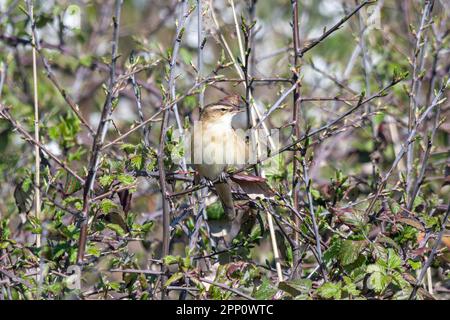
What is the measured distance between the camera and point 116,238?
3240 mm

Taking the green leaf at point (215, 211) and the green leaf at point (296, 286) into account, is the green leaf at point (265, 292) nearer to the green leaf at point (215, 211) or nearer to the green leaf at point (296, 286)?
the green leaf at point (296, 286)

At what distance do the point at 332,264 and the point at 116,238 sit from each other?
0.94m

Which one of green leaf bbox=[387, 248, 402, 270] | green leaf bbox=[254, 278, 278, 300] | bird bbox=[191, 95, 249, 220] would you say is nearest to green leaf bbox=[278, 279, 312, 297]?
green leaf bbox=[254, 278, 278, 300]

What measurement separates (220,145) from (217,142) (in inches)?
1.0

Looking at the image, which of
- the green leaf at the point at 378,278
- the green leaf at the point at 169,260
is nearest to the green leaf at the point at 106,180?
the green leaf at the point at 169,260

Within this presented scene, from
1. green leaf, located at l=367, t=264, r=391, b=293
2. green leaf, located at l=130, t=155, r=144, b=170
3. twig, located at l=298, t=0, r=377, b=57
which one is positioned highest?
twig, located at l=298, t=0, r=377, b=57

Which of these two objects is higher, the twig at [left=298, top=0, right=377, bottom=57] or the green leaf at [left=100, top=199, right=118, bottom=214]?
the twig at [left=298, top=0, right=377, bottom=57]

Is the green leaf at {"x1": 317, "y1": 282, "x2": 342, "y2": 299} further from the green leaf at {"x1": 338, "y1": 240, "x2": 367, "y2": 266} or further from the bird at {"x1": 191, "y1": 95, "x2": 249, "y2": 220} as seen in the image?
the bird at {"x1": 191, "y1": 95, "x2": 249, "y2": 220}

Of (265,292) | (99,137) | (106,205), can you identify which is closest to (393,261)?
(265,292)

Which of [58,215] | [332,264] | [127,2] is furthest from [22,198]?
[127,2]

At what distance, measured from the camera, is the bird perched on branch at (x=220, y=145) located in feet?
11.6

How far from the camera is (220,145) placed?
376cm

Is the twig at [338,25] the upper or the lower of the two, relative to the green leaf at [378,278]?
upper

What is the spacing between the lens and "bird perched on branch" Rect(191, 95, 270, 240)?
11.6ft
